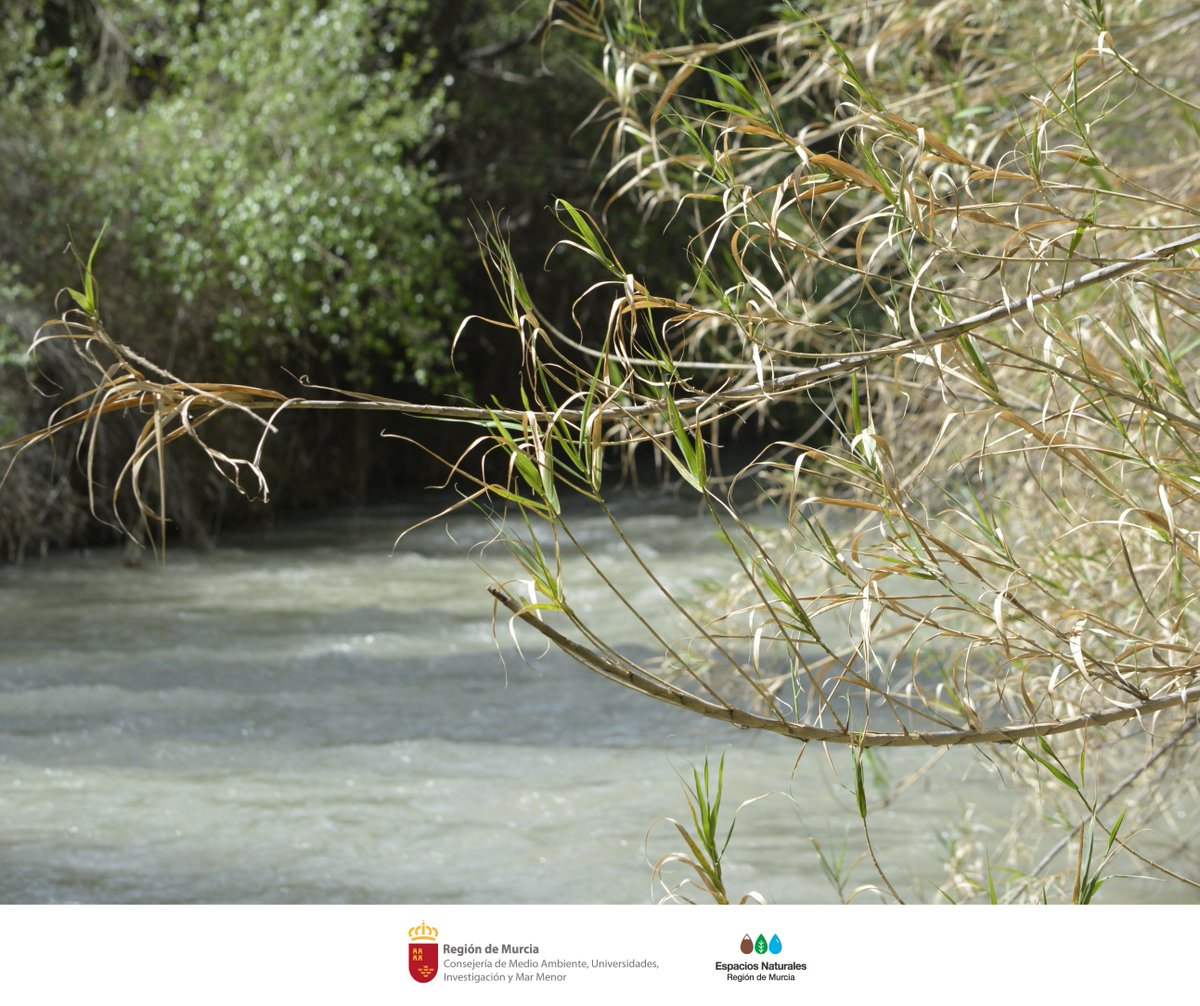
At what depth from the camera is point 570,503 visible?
1131 centimetres

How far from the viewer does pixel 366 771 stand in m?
4.74

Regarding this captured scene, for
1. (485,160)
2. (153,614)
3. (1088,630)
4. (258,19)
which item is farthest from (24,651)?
(485,160)

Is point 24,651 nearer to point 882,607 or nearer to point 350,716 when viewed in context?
point 350,716

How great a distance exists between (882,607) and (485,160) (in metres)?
10.7
